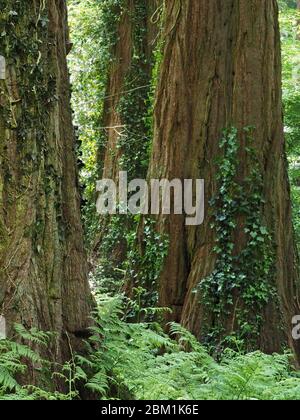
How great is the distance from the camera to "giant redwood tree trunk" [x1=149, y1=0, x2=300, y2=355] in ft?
34.6

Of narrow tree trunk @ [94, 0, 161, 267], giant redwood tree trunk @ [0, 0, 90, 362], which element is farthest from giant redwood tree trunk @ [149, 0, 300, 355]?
giant redwood tree trunk @ [0, 0, 90, 362]

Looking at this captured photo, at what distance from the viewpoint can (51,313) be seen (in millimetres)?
5320

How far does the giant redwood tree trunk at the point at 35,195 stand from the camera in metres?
5.05

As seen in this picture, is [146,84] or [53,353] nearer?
[53,353]

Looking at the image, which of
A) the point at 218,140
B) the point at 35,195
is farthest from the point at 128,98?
the point at 35,195

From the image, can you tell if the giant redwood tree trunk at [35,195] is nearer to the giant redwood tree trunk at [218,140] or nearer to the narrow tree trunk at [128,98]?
the giant redwood tree trunk at [218,140]

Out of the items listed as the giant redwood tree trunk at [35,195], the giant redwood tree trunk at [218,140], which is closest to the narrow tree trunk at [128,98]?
the giant redwood tree trunk at [218,140]

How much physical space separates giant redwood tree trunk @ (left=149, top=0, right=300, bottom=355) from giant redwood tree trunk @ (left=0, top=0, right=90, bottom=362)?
495 centimetres

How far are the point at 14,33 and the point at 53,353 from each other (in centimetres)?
224

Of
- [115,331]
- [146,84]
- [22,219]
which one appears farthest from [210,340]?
[146,84]

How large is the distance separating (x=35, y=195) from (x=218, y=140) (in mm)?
6083

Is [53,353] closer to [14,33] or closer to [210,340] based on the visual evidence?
[14,33]

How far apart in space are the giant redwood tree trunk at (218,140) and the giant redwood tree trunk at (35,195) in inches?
195

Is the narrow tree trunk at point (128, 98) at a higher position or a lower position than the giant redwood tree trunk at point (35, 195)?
higher
